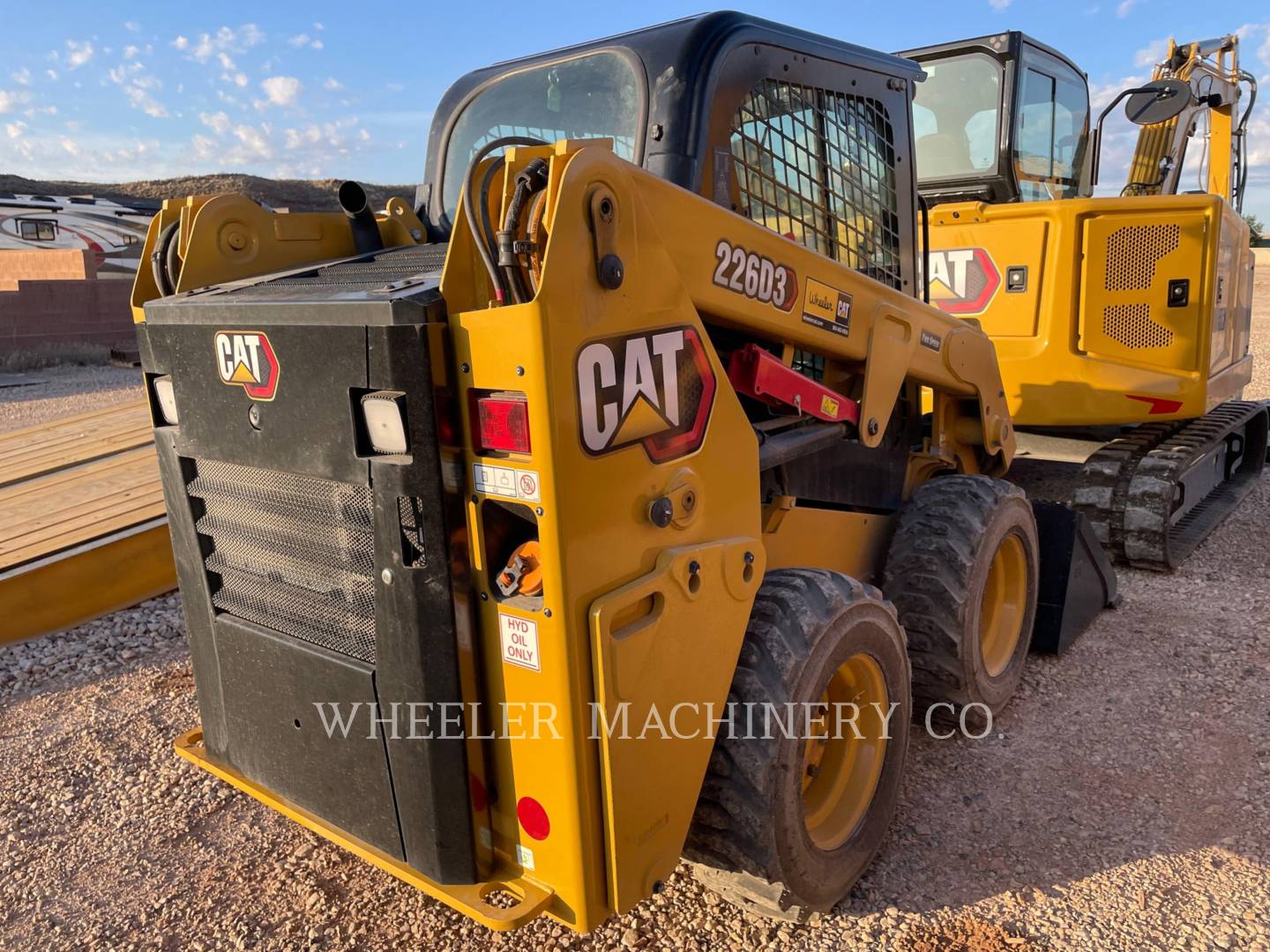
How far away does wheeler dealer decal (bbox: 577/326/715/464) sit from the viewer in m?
1.97

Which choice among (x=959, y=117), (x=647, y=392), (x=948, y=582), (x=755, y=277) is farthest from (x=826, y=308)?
(x=959, y=117)

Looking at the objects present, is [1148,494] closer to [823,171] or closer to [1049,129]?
[1049,129]

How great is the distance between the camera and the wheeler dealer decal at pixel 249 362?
2.20 meters

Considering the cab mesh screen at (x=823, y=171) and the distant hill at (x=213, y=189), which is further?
the distant hill at (x=213, y=189)

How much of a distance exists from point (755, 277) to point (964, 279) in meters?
3.91

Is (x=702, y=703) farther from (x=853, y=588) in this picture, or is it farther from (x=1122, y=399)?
(x=1122, y=399)

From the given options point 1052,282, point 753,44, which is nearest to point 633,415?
point 753,44

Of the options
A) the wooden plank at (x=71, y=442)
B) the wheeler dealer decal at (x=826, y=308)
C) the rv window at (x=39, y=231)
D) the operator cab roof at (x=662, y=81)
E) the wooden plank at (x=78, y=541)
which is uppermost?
the rv window at (x=39, y=231)

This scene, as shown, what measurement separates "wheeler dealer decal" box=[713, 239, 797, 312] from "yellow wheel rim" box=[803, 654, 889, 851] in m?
1.06

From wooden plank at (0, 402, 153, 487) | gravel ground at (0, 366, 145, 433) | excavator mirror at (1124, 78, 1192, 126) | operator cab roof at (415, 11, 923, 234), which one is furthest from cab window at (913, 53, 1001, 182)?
gravel ground at (0, 366, 145, 433)

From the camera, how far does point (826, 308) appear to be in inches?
110

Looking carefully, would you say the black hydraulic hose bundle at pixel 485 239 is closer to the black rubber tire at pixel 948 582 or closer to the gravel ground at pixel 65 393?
the black rubber tire at pixel 948 582

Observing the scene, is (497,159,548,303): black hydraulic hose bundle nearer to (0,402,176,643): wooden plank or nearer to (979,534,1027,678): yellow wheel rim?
(979,534,1027,678): yellow wheel rim

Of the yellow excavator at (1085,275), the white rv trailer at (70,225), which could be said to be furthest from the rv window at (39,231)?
the yellow excavator at (1085,275)
